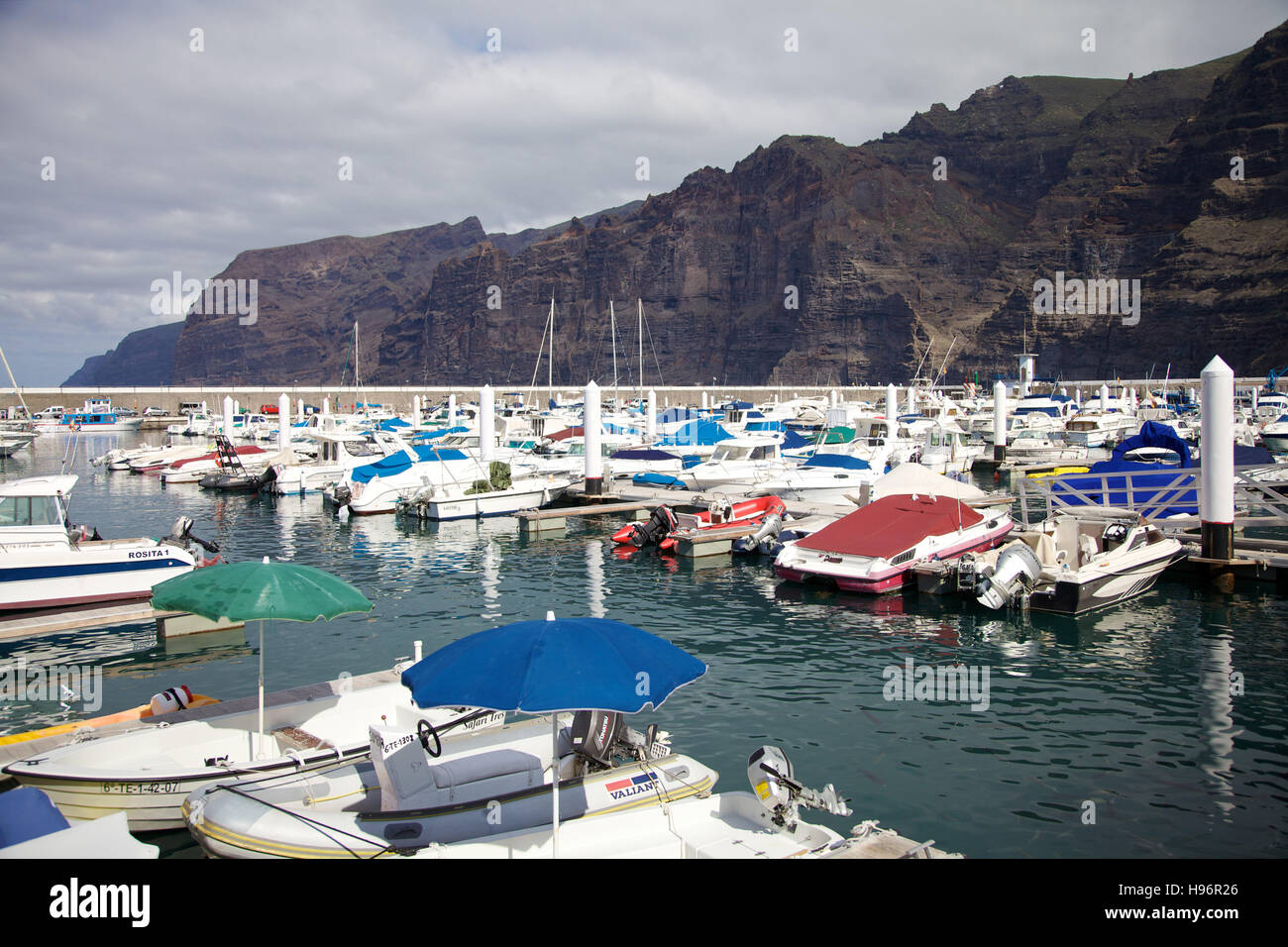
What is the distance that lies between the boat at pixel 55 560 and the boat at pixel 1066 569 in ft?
59.1

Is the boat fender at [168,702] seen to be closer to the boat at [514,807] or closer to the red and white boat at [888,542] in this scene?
the boat at [514,807]

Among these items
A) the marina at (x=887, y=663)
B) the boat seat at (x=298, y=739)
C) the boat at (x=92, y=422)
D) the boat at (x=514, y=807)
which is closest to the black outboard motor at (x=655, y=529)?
the marina at (x=887, y=663)

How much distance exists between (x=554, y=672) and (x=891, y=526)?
17.0 metres

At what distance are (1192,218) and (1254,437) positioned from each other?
101 metres

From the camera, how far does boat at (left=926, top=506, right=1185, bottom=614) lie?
19.6m

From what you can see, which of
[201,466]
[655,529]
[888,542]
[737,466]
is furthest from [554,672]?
[201,466]

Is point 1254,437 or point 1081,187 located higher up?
point 1081,187

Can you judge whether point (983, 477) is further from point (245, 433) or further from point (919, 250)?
point (919, 250)

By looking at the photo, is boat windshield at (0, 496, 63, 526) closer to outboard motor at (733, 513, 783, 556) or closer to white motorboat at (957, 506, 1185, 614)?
outboard motor at (733, 513, 783, 556)

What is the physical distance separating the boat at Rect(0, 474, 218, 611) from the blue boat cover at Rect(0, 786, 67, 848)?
14684 millimetres

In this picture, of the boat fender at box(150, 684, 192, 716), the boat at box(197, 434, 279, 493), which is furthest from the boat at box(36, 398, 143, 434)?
the boat fender at box(150, 684, 192, 716)

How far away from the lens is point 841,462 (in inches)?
1400

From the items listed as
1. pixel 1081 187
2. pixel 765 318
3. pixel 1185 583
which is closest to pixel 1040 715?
pixel 1185 583

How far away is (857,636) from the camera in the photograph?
59.7ft
